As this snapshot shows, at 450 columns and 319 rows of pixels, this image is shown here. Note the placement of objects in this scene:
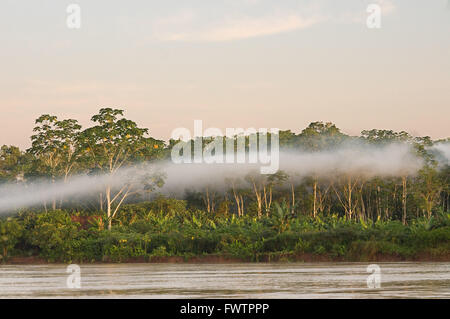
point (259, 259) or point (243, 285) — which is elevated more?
point (243, 285)

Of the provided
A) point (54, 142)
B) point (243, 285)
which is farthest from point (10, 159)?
point (243, 285)

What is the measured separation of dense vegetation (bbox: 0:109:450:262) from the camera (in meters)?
52.7

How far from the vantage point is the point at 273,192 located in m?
92.9

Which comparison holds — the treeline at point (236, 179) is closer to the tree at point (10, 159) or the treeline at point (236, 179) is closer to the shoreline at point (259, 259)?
the tree at point (10, 159)

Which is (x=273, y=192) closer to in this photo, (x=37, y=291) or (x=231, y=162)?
(x=231, y=162)

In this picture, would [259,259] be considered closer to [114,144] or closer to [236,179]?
[114,144]

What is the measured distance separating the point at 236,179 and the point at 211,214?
37.2 feet

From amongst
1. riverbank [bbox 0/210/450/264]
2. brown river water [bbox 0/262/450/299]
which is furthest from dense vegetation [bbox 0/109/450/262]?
brown river water [bbox 0/262/450/299]

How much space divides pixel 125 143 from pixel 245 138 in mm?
30087

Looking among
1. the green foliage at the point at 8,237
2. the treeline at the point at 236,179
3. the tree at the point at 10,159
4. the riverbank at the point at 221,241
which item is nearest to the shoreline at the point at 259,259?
the riverbank at the point at 221,241

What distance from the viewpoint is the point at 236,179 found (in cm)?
8862

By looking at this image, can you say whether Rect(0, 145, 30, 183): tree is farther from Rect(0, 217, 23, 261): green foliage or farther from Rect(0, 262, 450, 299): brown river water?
Rect(0, 262, 450, 299): brown river water
